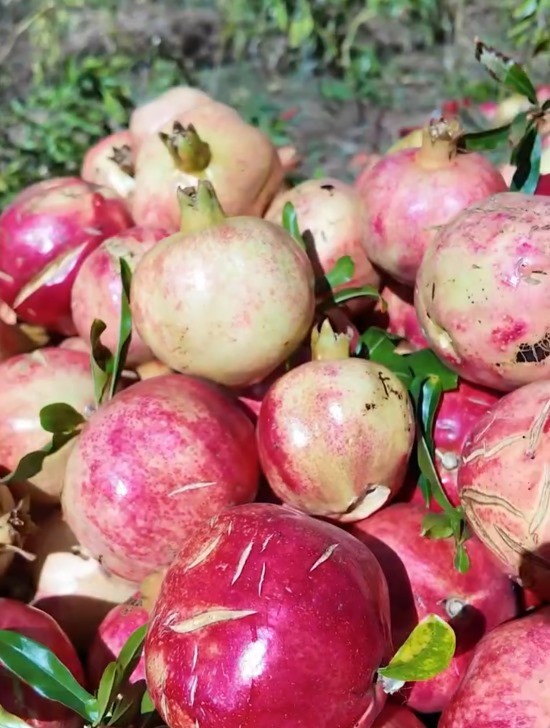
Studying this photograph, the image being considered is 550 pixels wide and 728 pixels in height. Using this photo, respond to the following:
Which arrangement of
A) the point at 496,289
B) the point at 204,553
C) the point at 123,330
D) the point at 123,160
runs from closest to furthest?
1. the point at 204,553
2. the point at 496,289
3. the point at 123,330
4. the point at 123,160

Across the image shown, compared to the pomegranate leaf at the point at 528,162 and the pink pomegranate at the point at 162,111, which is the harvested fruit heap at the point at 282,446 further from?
the pink pomegranate at the point at 162,111

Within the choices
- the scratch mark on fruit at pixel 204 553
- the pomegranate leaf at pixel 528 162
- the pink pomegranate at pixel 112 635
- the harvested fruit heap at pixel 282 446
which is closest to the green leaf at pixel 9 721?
the harvested fruit heap at pixel 282 446

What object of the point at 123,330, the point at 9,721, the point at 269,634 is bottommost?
the point at 9,721

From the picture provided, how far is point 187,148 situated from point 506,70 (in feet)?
1.80

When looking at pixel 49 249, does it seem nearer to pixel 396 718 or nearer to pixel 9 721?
pixel 9 721

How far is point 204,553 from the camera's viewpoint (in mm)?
925

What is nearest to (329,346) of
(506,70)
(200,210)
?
(200,210)

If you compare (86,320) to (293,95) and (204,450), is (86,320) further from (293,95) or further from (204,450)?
(293,95)

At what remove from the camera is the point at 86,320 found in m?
1.41

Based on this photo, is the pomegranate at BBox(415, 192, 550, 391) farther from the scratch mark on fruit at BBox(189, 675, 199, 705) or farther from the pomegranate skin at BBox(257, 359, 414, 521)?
the scratch mark on fruit at BBox(189, 675, 199, 705)

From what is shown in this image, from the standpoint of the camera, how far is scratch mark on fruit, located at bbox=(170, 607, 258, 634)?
0.85 m

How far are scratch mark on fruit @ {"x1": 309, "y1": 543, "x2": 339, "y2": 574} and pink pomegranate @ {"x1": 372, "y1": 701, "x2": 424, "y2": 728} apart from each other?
0.68ft

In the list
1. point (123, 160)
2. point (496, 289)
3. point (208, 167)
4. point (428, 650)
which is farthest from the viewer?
point (123, 160)

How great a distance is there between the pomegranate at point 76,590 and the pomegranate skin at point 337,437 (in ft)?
1.11
